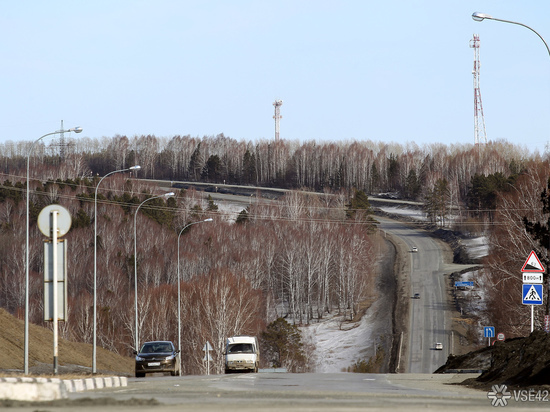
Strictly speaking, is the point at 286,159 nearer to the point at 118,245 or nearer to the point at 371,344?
the point at 118,245

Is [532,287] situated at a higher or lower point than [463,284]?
higher

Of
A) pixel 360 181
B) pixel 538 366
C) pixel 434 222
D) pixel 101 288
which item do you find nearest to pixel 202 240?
pixel 101 288

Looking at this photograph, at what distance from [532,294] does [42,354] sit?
25.1 metres

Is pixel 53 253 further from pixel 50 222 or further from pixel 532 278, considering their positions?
pixel 532 278

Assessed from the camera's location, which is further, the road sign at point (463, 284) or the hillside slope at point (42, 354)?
the road sign at point (463, 284)

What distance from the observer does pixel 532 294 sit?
78.0 feet

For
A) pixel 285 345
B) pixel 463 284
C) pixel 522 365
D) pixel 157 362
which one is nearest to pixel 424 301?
pixel 463 284

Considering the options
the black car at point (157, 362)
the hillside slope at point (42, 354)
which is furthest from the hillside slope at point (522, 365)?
the hillside slope at point (42, 354)

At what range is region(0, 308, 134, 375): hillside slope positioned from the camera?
35.5m

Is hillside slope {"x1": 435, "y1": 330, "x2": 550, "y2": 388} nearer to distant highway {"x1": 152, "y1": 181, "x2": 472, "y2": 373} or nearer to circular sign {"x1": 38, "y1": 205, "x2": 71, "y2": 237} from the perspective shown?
circular sign {"x1": 38, "y1": 205, "x2": 71, "y2": 237}

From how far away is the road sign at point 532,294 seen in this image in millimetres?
23750

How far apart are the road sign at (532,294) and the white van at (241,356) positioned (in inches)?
672

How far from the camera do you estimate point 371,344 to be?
261ft

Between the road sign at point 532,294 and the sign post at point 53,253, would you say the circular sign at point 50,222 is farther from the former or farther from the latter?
the road sign at point 532,294
